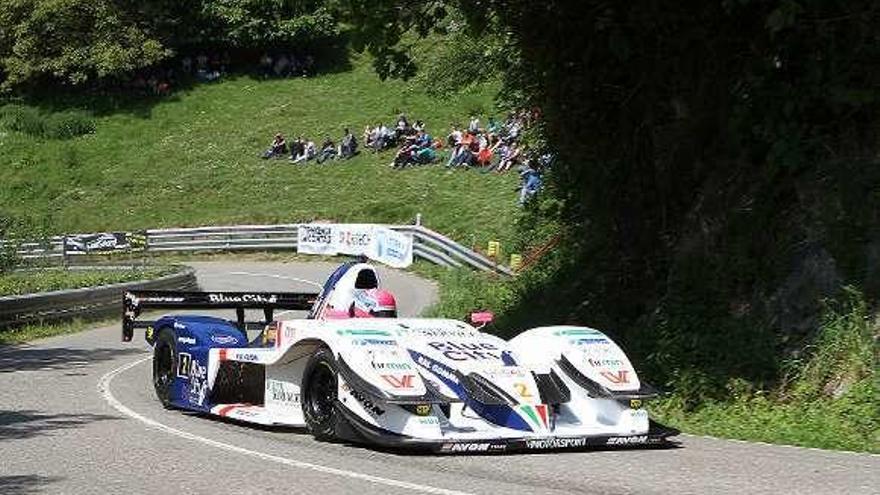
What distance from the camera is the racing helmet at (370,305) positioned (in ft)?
38.7

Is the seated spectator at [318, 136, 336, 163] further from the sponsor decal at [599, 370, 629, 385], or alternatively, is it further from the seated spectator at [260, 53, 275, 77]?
the sponsor decal at [599, 370, 629, 385]

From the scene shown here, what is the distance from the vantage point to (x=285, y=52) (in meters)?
60.5

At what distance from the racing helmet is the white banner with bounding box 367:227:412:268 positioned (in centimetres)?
2403

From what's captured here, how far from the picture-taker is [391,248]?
36875 millimetres

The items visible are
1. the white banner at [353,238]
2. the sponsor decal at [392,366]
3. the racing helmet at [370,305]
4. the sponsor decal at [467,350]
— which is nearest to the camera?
the sponsor decal at [392,366]

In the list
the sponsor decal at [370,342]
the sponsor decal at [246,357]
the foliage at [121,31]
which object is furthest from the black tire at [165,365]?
the foliage at [121,31]

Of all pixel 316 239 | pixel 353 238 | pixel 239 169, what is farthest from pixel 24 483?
pixel 239 169

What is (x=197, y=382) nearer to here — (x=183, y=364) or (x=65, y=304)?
(x=183, y=364)

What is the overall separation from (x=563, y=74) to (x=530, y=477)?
847 cm

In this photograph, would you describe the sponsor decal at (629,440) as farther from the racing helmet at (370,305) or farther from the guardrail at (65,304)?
the guardrail at (65,304)

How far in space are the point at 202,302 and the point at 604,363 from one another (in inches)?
191

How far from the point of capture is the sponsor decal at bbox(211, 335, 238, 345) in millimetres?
12040

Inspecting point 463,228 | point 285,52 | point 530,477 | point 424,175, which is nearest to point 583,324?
point 530,477

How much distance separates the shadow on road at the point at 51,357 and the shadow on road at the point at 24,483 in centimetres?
820
